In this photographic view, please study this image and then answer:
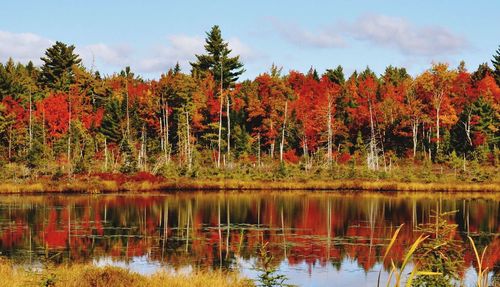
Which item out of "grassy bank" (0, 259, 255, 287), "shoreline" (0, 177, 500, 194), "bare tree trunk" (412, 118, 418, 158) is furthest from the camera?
"bare tree trunk" (412, 118, 418, 158)

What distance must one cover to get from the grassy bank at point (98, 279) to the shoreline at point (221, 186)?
3665 cm

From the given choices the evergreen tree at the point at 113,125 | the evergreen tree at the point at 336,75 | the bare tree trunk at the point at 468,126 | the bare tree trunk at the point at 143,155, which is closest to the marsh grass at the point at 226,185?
the bare tree trunk at the point at 143,155

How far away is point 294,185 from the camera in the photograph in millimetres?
58938

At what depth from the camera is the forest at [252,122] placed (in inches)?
2694

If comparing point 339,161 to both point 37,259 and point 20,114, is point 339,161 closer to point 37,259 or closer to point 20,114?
point 20,114

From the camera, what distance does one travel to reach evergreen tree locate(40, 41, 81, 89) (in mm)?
87500

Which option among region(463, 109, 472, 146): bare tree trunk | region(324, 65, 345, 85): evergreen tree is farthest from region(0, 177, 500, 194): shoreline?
region(324, 65, 345, 85): evergreen tree

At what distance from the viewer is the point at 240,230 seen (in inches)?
1309

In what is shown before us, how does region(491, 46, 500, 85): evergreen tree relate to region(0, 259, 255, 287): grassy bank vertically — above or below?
above

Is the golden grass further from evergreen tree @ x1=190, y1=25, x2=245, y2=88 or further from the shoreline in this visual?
evergreen tree @ x1=190, y1=25, x2=245, y2=88

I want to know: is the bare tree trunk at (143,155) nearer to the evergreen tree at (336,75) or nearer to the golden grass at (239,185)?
the golden grass at (239,185)

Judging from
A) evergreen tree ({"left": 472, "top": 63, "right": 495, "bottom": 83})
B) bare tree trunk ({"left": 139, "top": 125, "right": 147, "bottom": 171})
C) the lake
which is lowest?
the lake

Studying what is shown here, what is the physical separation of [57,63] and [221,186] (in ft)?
139

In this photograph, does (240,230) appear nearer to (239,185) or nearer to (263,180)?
(239,185)
